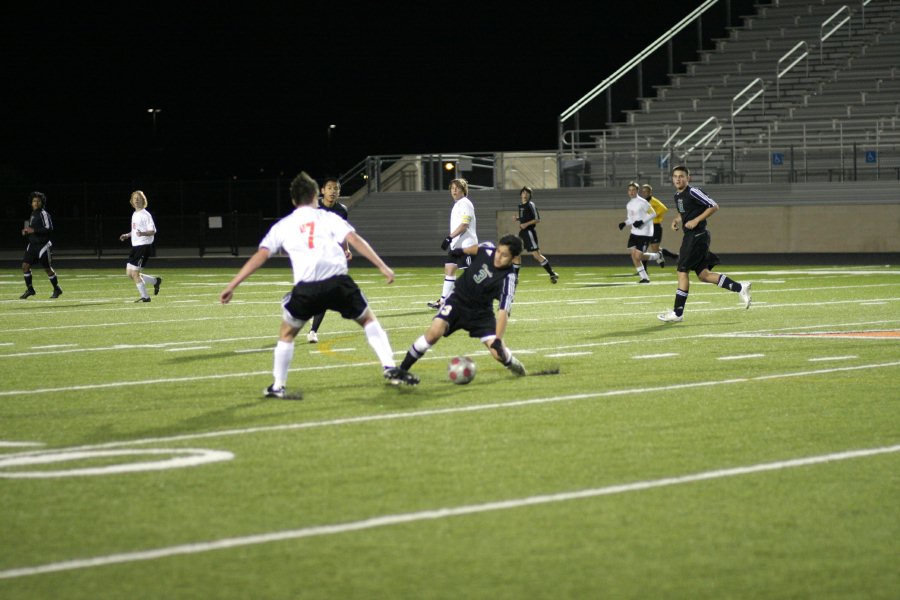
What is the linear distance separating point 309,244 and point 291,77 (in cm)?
5035

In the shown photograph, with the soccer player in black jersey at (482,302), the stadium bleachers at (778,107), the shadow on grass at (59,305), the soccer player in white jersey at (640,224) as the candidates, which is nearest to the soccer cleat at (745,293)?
the soccer player in black jersey at (482,302)

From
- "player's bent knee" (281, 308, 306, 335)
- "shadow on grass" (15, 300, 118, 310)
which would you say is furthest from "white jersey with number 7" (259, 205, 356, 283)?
"shadow on grass" (15, 300, 118, 310)

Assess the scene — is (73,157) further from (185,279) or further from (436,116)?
(185,279)

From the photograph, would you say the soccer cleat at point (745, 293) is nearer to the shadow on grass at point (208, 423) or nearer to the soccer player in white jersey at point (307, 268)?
the soccer player in white jersey at point (307, 268)

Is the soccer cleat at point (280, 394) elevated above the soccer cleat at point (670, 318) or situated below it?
above

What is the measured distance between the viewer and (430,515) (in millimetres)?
6648

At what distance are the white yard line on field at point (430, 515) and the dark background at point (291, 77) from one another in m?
47.4

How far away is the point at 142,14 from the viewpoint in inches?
2327

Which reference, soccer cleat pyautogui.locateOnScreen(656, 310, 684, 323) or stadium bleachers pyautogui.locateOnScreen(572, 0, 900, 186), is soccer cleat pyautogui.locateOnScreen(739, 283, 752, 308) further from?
stadium bleachers pyautogui.locateOnScreen(572, 0, 900, 186)

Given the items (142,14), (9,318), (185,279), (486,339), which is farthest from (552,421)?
(142,14)

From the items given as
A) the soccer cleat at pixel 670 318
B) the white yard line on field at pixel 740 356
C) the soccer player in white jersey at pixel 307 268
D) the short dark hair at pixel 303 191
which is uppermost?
the short dark hair at pixel 303 191

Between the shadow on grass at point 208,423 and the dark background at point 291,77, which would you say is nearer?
the shadow on grass at point 208,423

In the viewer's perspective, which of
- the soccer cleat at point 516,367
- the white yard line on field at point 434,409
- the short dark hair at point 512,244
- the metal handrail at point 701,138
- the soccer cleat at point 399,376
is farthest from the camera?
the metal handrail at point 701,138

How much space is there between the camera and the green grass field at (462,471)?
5.67m
